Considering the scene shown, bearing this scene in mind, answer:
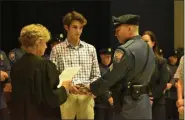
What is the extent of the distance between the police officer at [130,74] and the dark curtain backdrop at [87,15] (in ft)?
A: 11.9

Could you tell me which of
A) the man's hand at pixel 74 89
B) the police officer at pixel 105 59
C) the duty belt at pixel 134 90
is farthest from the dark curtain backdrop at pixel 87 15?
the duty belt at pixel 134 90

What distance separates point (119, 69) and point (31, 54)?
0.66 meters

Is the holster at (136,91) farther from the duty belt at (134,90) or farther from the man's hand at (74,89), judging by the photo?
the man's hand at (74,89)

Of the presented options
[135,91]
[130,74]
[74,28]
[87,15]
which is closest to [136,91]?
[135,91]

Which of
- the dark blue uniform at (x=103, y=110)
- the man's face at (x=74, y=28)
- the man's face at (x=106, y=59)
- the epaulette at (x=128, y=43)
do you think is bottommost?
the dark blue uniform at (x=103, y=110)

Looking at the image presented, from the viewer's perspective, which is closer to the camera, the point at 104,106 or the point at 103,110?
the point at 104,106

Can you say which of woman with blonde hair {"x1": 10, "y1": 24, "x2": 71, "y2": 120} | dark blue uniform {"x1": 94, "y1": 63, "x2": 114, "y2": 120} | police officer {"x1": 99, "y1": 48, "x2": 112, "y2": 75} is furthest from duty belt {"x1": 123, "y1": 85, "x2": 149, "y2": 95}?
police officer {"x1": 99, "y1": 48, "x2": 112, "y2": 75}

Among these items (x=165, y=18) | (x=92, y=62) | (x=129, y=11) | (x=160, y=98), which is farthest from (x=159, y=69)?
(x=165, y=18)

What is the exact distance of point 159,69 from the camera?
445 centimetres

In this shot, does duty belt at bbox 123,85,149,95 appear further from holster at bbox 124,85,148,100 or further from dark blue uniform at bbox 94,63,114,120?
dark blue uniform at bbox 94,63,114,120

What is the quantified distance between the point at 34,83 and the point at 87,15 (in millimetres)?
4346

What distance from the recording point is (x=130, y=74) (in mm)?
3191

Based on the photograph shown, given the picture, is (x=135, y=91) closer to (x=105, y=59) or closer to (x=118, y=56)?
(x=118, y=56)

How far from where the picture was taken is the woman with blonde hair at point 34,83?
2.96 m
